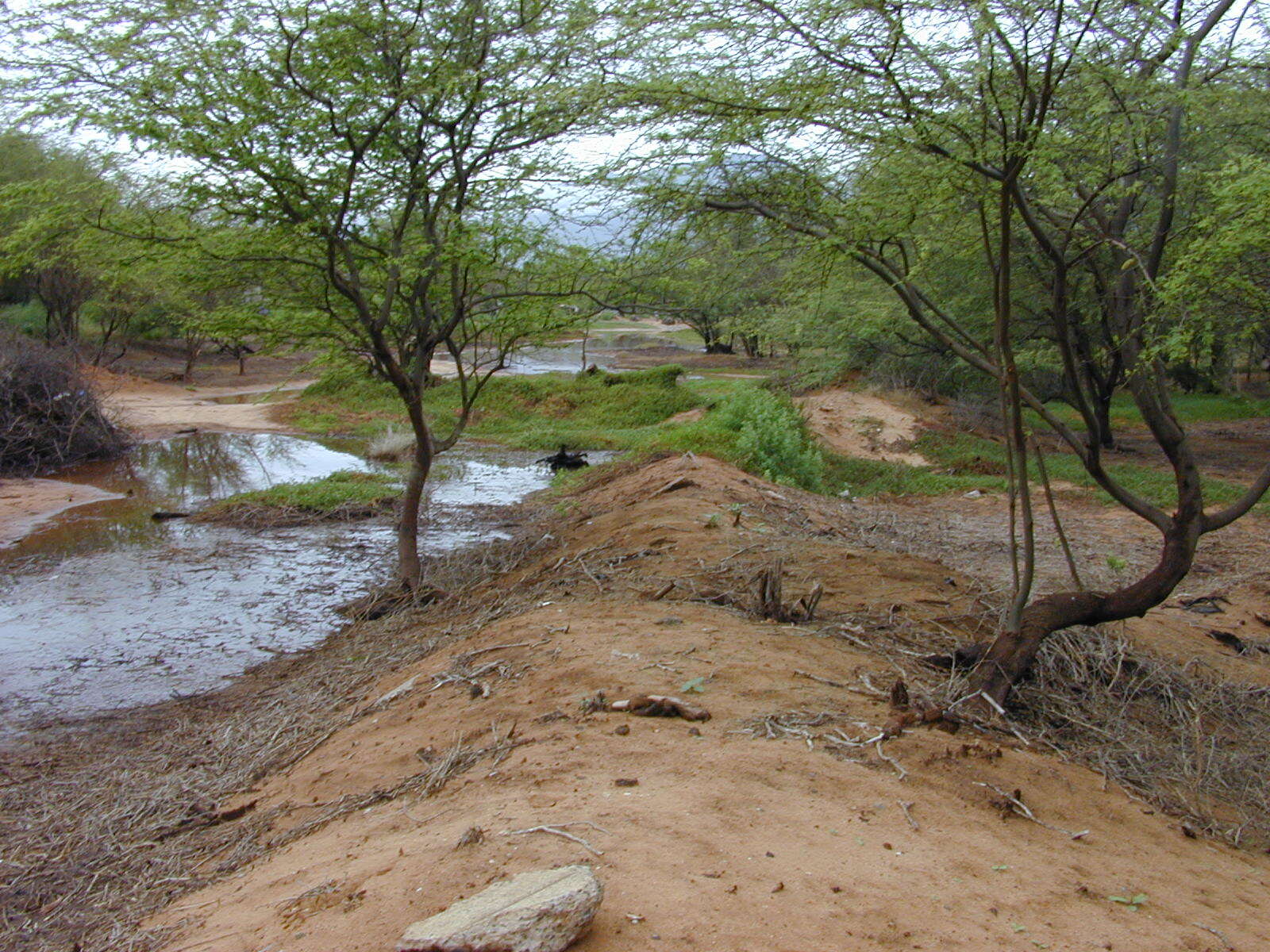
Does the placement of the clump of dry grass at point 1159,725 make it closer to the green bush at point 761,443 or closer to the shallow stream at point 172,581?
the shallow stream at point 172,581

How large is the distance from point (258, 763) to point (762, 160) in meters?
4.47

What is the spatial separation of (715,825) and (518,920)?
1006mm

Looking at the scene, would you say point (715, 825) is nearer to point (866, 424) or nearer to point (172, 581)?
point (172, 581)

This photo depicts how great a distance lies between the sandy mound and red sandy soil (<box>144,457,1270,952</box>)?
1229cm

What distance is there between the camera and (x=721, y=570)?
748cm

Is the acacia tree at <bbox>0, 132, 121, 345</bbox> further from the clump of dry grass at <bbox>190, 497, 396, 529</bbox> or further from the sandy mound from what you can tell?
the sandy mound

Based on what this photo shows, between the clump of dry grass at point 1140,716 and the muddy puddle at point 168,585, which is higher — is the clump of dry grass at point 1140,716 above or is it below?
above

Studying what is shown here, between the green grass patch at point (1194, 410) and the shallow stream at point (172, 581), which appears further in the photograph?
the green grass patch at point (1194, 410)

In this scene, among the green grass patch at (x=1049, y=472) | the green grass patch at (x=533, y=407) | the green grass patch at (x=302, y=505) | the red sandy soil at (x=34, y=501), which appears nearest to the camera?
the red sandy soil at (x=34, y=501)

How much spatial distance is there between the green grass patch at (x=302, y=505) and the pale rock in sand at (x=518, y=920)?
38.2ft

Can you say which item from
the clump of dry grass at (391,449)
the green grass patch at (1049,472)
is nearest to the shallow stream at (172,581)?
the clump of dry grass at (391,449)

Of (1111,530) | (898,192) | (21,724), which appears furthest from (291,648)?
(1111,530)

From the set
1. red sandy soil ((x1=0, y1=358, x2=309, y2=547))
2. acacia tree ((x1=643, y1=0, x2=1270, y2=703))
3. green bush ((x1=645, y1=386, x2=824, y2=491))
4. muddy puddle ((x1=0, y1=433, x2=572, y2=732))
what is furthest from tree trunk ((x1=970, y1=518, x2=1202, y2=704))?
green bush ((x1=645, y1=386, x2=824, y2=491))

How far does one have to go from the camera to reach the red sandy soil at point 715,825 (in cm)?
291
